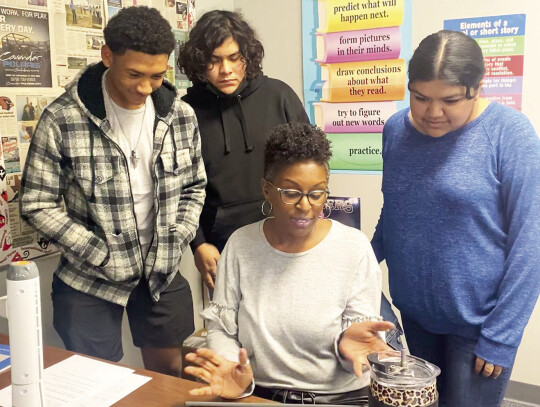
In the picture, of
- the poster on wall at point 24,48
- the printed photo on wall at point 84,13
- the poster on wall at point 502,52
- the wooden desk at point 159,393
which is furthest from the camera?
the poster on wall at point 502,52

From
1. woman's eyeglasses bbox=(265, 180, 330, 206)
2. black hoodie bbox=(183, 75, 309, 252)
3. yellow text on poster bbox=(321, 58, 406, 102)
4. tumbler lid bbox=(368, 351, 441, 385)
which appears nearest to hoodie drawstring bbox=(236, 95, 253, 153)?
black hoodie bbox=(183, 75, 309, 252)

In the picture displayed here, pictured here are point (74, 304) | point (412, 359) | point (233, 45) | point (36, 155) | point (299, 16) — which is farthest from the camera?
point (299, 16)

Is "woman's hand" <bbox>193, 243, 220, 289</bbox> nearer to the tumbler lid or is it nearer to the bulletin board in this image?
the bulletin board

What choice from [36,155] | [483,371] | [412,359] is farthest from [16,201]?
[483,371]

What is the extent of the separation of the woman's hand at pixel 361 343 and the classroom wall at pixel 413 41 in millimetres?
1187

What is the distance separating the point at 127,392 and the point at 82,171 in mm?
A: 666

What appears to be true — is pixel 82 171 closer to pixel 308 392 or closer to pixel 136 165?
pixel 136 165

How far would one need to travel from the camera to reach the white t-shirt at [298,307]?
1368 mm

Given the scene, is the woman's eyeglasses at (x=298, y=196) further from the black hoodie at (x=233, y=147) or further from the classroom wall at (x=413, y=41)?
the classroom wall at (x=413, y=41)

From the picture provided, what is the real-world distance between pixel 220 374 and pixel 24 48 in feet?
4.16

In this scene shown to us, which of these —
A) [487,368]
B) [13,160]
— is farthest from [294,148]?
[13,160]

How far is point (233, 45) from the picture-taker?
5.77ft

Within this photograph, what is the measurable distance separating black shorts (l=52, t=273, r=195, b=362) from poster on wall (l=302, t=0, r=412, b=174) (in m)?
1.10

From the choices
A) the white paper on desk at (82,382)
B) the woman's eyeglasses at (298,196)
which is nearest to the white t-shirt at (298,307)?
the woman's eyeglasses at (298,196)
